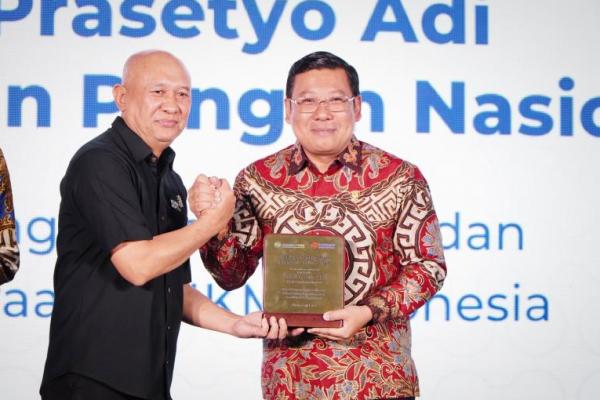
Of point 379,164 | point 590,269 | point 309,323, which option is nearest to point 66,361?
point 309,323

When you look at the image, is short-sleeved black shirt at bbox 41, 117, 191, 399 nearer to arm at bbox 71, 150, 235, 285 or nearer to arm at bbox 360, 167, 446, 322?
arm at bbox 71, 150, 235, 285

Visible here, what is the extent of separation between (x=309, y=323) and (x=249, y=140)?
92.6 inches

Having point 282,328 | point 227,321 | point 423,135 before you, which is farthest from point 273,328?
point 423,135

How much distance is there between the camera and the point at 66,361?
2.40 meters

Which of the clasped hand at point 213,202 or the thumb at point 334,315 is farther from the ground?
the clasped hand at point 213,202

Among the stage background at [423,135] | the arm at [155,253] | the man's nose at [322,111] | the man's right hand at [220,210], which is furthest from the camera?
the stage background at [423,135]

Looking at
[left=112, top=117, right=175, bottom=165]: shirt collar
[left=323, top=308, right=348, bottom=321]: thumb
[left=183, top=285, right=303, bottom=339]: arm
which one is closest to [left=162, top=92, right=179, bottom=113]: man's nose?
[left=112, top=117, right=175, bottom=165]: shirt collar

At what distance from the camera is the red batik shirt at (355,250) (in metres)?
2.65

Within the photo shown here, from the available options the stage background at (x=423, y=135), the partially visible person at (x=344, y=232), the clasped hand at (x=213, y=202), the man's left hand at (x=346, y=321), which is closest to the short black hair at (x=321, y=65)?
the partially visible person at (x=344, y=232)

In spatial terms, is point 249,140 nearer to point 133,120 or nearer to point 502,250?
point 502,250

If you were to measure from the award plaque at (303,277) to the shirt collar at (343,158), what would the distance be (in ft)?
1.07

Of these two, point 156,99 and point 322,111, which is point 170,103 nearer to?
point 156,99

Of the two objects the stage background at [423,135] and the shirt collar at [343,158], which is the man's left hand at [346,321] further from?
the stage background at [423,135]

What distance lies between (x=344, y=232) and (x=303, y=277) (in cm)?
23
